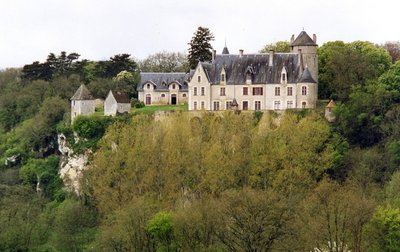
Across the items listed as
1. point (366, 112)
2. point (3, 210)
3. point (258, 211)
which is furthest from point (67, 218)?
point (366, 112)

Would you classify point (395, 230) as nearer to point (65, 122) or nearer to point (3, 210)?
point (3, 210)

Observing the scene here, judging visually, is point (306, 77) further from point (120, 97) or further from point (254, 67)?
point (120, 97)

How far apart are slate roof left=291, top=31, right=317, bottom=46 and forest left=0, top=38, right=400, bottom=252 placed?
207 cm

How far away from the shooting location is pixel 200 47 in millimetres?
79000

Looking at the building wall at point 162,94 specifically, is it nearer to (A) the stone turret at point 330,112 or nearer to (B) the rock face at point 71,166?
(B) the rock face at point 71,166

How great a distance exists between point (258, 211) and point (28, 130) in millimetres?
32412

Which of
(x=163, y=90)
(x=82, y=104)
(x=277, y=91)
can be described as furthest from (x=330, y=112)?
(x=82, y=104)

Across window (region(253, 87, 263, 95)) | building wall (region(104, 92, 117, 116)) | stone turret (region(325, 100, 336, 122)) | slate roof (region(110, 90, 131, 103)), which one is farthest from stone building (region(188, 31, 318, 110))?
building wall (region(104, 92, 117, 116))

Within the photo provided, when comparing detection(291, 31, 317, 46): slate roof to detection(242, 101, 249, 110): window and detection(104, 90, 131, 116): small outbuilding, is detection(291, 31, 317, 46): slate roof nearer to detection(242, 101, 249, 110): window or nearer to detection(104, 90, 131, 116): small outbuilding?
detection(242, 101, 249, 110): window

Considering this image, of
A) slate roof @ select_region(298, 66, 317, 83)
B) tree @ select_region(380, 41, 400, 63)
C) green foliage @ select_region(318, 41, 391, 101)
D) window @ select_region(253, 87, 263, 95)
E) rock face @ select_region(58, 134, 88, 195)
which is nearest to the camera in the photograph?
slate roof @ select_region(298, 66, 317, 83)

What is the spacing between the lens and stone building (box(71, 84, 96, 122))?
7419cm

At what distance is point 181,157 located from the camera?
64.0m

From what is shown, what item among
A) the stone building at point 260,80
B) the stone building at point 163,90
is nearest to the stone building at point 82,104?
the stone building at point 163,90

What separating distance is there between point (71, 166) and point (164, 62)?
2649cm
